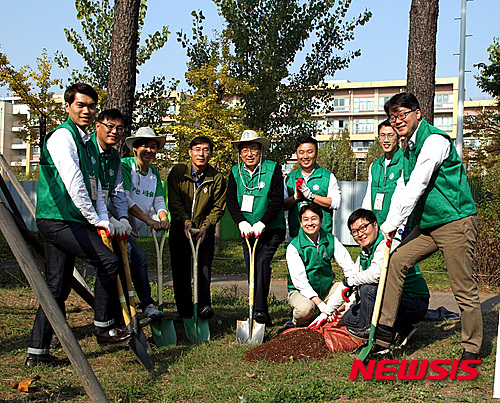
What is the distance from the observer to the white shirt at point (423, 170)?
4395mm

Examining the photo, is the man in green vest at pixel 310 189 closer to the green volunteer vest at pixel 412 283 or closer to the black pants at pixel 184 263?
the green volunteer vest at pixel 412 283

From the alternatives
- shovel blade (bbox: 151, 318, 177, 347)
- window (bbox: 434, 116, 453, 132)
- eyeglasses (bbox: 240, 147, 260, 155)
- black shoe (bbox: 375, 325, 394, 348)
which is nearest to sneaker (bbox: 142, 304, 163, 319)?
shovel blade (bbox: 151, 318, 177, 347)

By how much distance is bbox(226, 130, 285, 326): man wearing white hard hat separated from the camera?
5.75 m

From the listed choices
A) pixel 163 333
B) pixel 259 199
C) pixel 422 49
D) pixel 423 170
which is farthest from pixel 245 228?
pixel 422 49

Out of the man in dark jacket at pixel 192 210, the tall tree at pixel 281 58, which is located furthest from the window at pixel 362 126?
the man in dark jacket at pixel 192 210

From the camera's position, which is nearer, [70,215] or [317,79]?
[70,215]

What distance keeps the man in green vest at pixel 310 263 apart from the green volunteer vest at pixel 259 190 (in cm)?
31

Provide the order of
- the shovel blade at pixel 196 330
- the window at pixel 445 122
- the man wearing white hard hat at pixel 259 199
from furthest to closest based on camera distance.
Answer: the window at pixel 445 122, the man wearing white hard hat at pixel 259 199, the shovel blade at pixel 196 330

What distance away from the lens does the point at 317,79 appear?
14008 mm

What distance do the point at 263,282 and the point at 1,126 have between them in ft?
284

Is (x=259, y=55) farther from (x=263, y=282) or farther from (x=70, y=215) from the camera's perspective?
(x=70, y=215)

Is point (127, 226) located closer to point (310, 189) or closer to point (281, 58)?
point (310, 189)

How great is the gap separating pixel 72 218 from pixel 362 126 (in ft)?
235

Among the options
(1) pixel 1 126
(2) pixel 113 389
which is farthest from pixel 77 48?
(1) pixel 1 126
